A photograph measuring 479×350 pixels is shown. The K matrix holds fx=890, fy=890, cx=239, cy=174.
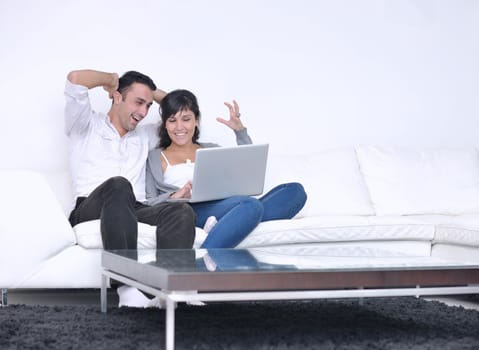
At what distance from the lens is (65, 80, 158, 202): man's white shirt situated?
13.7 ft

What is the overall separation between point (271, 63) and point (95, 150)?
1.33 metres

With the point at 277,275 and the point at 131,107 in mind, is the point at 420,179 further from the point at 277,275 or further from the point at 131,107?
the point at 277,275

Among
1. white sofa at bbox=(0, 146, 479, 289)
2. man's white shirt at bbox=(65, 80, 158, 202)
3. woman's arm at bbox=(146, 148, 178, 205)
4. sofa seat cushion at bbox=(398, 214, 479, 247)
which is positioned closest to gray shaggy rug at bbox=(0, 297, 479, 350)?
white sofa at bbox=(0, 146, 479, 289)

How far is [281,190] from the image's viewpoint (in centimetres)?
415

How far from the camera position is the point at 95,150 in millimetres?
4246

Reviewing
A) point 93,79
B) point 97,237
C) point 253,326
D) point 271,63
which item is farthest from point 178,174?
point 253,326

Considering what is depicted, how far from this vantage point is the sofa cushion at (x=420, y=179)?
184 inches

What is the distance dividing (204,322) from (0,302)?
121 cm

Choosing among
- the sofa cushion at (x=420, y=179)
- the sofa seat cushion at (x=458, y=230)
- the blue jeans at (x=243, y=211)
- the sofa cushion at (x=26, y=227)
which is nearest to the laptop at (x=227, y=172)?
the blue jeans at (x=243, y=211)

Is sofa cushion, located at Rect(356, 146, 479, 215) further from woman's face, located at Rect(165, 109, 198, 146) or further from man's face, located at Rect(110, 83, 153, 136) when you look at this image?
man's face, located at Rect(110, 83, 153, 136)

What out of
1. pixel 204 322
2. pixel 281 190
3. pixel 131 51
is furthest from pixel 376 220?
pixel 131 51

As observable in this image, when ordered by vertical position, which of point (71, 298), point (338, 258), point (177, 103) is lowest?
point (71, 298)

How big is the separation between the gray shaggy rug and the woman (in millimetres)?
525

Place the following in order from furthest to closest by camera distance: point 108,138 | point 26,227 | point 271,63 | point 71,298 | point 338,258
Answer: point 271,63, point 108,138, point 71,298, point 26,227, point 338,258
